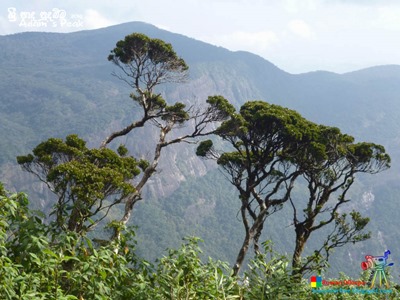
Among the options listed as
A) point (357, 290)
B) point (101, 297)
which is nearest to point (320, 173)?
point (357, 290)

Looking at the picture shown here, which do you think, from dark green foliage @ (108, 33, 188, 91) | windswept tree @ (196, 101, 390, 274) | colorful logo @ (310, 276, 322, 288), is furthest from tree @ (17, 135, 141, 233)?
colorful logo @ (310, 276, 322, 288)

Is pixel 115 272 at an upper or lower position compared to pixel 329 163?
lower

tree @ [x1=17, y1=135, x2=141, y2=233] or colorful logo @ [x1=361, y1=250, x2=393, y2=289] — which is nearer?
colorful logo @ [x1=361, y1=250, x2=393, y2=289]

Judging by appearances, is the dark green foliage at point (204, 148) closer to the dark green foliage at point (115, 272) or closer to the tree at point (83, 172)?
the tree at point (83, 172)

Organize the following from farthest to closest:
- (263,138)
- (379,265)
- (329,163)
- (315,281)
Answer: (329,163)
(263,138)
(379,265)
(315,281)

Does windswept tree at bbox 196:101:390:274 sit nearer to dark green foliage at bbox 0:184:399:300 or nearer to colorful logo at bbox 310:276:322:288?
colorful logo at bbox 310:276:322:288

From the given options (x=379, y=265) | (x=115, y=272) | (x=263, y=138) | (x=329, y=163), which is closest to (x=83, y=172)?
(x=263, y=138)

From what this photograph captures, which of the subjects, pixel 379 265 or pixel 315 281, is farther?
pixel 379 265

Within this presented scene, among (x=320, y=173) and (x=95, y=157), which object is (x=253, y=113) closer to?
(x=320, y=173)

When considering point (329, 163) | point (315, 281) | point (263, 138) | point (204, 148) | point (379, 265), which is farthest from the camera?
point (204, 148)

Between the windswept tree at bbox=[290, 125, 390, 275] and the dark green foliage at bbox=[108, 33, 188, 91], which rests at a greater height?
the dark green foliage at bbox=[108, 33, 188, 91]

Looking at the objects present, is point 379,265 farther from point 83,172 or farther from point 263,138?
point 263,138

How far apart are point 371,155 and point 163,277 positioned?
1813cm

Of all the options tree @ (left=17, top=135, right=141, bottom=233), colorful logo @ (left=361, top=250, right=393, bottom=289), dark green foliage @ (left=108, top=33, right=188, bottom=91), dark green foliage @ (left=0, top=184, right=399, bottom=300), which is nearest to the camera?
dark green foliage @ (left=0, top=184, right=399, bottom=300)
